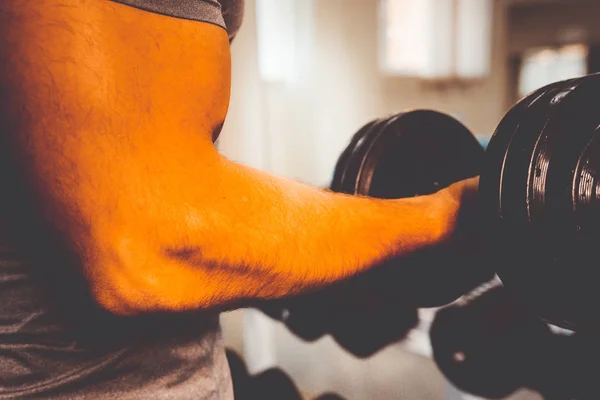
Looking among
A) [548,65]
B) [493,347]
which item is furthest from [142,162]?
[548,65]

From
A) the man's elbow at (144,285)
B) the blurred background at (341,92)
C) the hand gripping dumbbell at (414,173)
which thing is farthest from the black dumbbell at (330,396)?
the man's elbow at (144,285)

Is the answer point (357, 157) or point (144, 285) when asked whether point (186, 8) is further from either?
point (357, 157)

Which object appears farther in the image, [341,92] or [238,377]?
[341,92]

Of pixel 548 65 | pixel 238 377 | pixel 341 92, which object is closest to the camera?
pixel 238 377

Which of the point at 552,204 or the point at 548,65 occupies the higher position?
the point at 552,204

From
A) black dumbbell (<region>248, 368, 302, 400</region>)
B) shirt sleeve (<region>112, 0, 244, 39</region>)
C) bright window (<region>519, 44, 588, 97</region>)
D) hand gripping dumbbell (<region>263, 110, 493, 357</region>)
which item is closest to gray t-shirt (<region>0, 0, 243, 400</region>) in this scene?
shirt sleeve (<region>112, 0, 244, 39</region>)

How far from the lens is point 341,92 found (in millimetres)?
2889

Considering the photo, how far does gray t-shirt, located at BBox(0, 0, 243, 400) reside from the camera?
1.27 ft

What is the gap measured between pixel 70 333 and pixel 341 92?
8.56 feet

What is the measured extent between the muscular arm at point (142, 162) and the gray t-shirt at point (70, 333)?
0.03 meters

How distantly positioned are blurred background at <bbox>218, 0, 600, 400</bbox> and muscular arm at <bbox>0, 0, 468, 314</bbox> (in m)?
0.61

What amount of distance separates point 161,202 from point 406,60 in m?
3.06

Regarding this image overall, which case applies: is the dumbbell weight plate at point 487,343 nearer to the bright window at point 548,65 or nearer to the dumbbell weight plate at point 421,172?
the dumbbell weight plate at point 421,172

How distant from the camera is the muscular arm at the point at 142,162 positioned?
315 mm
